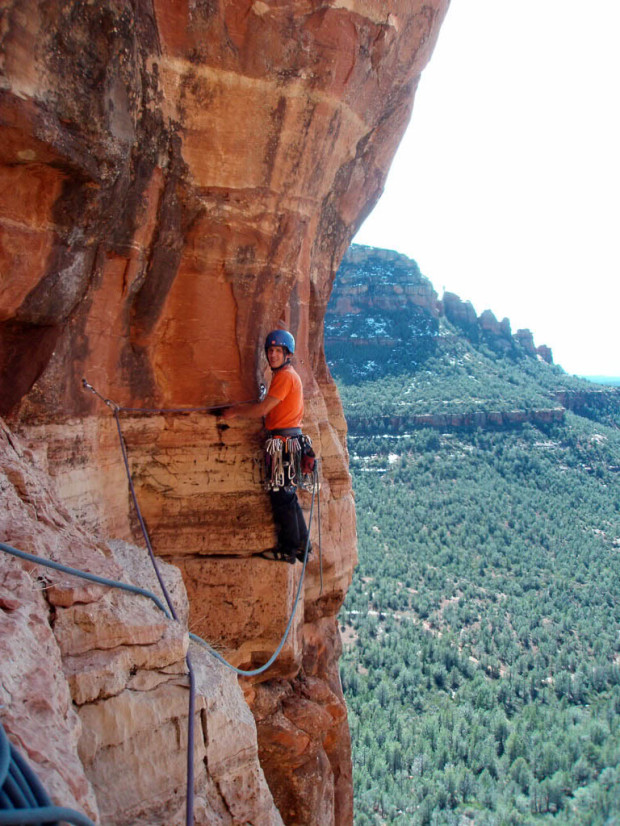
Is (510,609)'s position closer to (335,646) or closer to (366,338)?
(335,646)

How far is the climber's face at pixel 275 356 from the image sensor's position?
5.40m

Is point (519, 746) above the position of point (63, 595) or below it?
below

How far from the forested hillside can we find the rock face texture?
1555 centimetres

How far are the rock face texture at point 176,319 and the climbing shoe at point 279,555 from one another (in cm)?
7

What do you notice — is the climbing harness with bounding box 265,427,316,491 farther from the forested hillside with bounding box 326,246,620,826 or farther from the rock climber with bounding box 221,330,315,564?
the forested hillside with bounding box 326,246,620,826

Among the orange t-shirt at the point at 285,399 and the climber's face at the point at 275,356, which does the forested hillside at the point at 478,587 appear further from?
the climber's face at the point at 275,356

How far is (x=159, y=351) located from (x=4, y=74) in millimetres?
2340

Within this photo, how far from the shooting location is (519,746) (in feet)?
70.4

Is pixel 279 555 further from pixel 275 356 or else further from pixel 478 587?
pixel 478 587

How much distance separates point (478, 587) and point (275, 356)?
97.7 ft

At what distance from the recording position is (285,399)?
539 centimetres

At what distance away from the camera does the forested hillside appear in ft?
66.3

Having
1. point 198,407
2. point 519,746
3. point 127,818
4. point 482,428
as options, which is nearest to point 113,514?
point 198,407

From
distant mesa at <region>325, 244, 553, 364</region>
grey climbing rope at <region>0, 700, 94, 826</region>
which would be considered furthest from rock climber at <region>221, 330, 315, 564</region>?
distant mesa at <region>325, 244, 553, 364</region>
